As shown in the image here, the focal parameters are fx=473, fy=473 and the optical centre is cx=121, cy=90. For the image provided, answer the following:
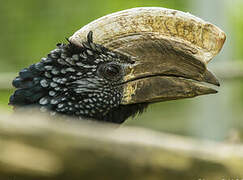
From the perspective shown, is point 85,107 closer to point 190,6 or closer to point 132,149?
point 132,149

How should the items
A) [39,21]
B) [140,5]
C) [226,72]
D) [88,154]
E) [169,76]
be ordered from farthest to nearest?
[39,21], [140,5], [226,72], [169,76], [88,154]

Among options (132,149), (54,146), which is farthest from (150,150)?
(54,146)

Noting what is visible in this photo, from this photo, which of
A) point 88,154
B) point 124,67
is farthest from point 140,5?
point 88,154

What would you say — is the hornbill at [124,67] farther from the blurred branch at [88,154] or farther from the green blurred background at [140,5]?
the green blurred background at [140,5]

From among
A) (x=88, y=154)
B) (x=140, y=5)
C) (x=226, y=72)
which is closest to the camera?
(x=88, y=154)

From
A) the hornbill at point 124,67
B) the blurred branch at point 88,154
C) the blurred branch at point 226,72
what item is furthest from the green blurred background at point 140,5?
the blurred branch at point 88,154

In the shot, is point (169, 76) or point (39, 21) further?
point (39, 21)

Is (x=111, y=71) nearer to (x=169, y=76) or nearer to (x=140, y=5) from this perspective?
(x=169, y=76)
